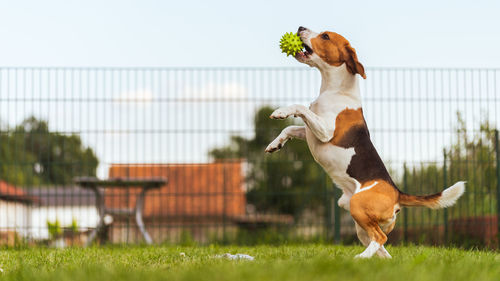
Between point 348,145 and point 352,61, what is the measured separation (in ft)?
2.74

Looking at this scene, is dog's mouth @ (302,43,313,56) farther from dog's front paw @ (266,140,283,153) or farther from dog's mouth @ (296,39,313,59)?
dog's front paw @ (266,140,283,153)

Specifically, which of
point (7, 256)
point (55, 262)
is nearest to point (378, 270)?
point (55, 262)

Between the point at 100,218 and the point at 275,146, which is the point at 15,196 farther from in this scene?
the point at 275,146

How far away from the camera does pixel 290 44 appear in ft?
20.9

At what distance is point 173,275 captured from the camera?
4453mm

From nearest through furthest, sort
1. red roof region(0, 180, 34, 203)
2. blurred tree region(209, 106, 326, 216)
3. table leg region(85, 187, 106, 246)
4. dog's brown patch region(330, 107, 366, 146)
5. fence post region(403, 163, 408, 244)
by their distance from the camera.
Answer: dog's brown patch region(330, 107, 366, 146) → red roof region(0, 180, 34, 203) → table leg region(85, 187, 106, 246) → fence post region(403, 163, 408, 244) → blurred tree region(209, 106, 326, 216)

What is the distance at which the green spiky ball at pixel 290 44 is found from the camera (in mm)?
6383

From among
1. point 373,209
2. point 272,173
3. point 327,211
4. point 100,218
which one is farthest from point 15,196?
point 373,209

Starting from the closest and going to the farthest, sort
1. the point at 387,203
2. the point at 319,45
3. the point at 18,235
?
the point at 387,203 → the point at 319,45 → the point at 18,235

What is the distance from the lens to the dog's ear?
20.8 feet

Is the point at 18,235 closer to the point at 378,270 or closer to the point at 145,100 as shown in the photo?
the point at 145,100

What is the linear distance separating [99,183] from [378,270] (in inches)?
287

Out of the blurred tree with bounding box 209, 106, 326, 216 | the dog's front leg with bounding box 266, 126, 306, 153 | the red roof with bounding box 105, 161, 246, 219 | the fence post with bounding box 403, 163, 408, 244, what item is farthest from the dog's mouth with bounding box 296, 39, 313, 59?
the fence post with bounding box 403, 163, 408, 244

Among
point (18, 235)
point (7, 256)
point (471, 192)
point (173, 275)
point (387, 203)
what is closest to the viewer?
point (173, 275)
